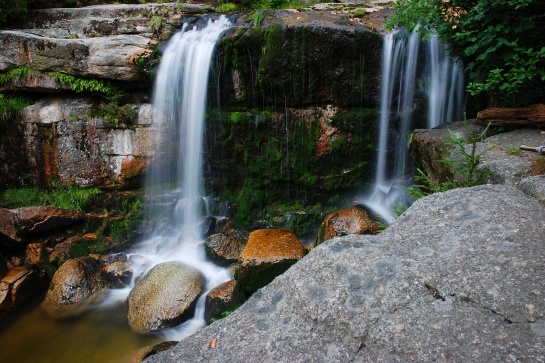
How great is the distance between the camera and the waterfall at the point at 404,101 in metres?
6.71

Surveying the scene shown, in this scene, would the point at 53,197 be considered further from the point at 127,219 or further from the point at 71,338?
the point at 71,338

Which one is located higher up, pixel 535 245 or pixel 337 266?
pixel 535 245

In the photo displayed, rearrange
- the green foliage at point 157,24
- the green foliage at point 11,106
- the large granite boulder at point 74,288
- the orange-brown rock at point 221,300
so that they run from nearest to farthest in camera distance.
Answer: the orange-brown rock at point 221,300
the large granite boulder at point 74,288
the green foliage at point 11,106
the green foliage at point 157,24

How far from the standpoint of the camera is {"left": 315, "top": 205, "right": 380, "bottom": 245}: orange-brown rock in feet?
19.0

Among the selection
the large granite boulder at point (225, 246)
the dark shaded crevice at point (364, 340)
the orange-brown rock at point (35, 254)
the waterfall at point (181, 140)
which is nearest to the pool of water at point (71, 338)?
the orange-brown rock at point (35, 254)

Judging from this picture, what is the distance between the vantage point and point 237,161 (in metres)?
7.93

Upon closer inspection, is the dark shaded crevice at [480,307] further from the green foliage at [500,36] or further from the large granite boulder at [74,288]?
the large granite boulder at [74,288]

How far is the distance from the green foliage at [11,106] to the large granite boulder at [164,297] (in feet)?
17.9

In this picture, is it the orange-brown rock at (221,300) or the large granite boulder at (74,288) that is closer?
the orange-brown rock at (221,300)

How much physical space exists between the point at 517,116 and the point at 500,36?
110cm

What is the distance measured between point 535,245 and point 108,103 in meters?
8.39

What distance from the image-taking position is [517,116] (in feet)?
16.0

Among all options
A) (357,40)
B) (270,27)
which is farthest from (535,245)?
(270,27)

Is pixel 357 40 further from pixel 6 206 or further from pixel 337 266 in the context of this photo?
pixel 6 206
